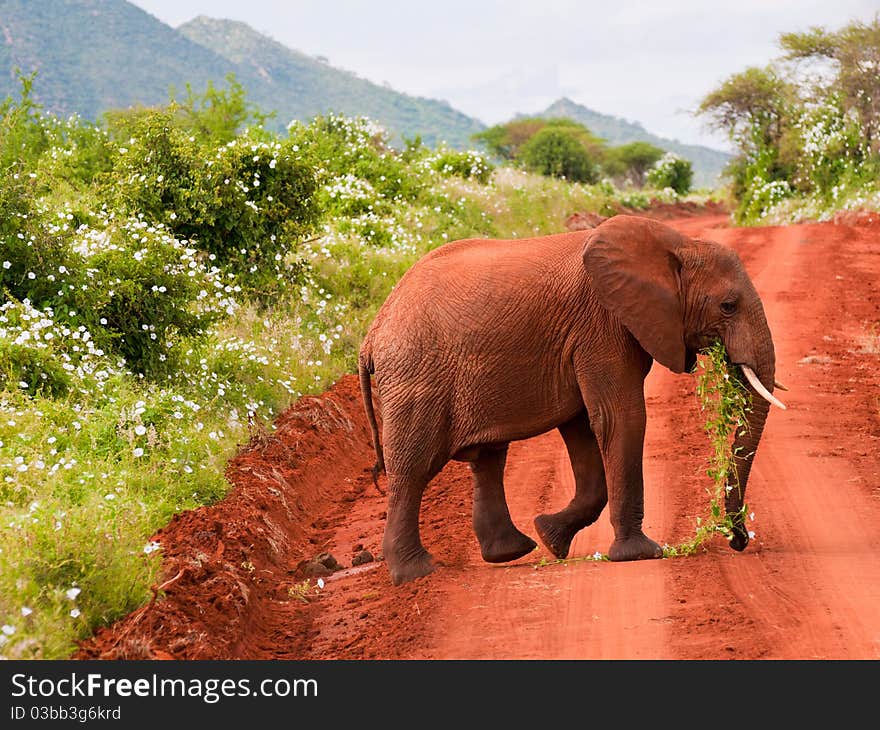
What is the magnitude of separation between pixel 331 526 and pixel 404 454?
227 centimetres

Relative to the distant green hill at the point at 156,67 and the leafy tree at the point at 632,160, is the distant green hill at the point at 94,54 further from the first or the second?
the leafy tree at the point at 632,160

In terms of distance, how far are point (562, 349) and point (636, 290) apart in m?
0.55

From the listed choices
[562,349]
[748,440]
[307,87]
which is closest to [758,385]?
[748,440]

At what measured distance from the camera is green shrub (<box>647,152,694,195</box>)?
5544 cm

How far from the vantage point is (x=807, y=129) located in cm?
3075

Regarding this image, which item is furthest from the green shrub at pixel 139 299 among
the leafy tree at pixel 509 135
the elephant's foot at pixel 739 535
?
the leafy tree at pixel 509 135

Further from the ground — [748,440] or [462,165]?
[462,165]

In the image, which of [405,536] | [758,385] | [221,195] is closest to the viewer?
[758,385]

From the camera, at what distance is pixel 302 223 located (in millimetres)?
14430

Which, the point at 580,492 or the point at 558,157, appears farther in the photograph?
the point at 558,157

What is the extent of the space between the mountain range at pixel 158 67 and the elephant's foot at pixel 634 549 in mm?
46809

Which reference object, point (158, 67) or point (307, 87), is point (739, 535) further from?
point (307, 87)

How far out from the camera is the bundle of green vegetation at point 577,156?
148 ft

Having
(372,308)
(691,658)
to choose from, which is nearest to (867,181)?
(372,308)
